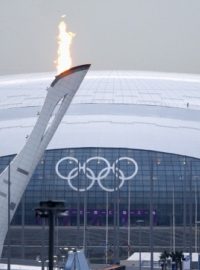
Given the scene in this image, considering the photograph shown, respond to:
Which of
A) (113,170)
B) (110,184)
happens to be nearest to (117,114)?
(113,170)

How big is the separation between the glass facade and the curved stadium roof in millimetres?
870

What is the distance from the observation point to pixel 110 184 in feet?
313

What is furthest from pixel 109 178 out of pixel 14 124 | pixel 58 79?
pixel 58 79

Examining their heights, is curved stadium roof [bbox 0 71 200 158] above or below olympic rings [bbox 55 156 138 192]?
above

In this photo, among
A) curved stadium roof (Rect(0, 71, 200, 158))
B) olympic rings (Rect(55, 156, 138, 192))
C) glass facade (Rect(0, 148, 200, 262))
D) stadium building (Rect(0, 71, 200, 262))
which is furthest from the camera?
curved stadium roof (Rect(0, 71, 200, 158))

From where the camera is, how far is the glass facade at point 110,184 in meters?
95.5

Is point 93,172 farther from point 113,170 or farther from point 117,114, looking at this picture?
point 117,114

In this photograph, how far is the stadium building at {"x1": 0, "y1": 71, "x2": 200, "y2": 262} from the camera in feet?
312

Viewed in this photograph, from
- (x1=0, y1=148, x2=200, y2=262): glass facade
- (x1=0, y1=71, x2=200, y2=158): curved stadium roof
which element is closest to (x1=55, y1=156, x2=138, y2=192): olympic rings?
(x1=0, y1=148, x2=200, y2=262): glass facade

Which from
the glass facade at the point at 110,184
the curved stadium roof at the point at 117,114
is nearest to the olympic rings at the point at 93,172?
the glass facade at the point at 110,184

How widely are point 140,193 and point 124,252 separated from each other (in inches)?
191

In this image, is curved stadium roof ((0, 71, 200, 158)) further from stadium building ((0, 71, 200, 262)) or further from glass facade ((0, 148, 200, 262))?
glass facade ((0, 148, 200, 262))

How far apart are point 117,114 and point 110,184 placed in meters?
7.27

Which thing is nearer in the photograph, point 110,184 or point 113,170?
point 110,184
